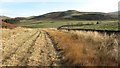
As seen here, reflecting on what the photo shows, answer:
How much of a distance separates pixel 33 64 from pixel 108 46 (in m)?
4.20

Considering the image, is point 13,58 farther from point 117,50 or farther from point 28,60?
Result: point 117,50

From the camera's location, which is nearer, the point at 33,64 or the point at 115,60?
the point at 115,60

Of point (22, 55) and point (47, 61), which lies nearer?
point (47, 61)

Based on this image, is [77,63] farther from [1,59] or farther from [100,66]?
[1,59]

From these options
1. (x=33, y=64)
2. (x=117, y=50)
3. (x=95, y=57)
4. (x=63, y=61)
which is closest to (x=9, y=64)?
(x=33, y=64)

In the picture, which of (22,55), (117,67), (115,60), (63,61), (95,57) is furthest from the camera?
(22,55)

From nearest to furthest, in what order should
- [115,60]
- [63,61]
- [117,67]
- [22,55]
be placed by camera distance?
1. [117,67]
2. [115,60]
3. [63,61]
4. [22,55]

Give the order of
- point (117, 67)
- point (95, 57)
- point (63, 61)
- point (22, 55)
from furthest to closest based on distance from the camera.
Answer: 1. point (22, 55)
2. point (63, 61)
3. point (95, 57)
4. point (117, 67)

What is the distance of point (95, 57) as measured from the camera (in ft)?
52.5

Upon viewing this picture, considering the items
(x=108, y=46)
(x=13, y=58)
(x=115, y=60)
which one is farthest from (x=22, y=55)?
(x=115, y=60)

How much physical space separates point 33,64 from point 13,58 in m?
2.29

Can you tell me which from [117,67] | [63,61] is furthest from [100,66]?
[63,61]

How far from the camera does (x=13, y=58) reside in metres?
18.5

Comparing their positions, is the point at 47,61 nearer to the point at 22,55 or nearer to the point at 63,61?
the point at 63,61
